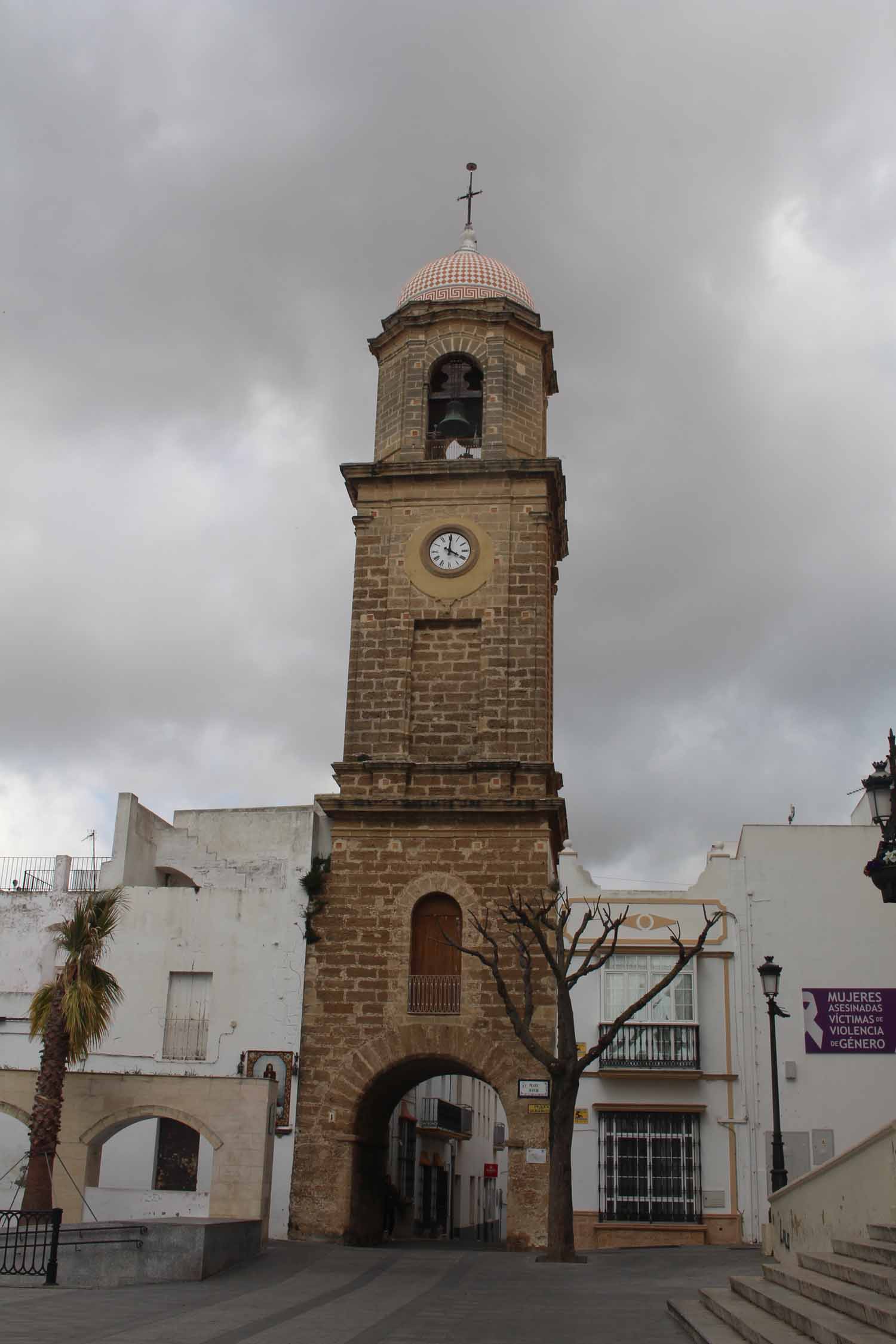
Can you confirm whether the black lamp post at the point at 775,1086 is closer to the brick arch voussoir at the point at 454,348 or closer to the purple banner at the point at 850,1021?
the purple banner at the point at 850,1021

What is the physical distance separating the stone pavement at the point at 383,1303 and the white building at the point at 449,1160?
10.0 m

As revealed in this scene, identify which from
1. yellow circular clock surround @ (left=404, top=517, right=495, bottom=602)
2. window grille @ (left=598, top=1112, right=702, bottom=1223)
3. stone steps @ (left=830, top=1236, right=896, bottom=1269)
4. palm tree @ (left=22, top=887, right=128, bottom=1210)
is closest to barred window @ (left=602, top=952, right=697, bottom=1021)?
window grille @ (left=598, top=1112, right=702, bottom=1223)

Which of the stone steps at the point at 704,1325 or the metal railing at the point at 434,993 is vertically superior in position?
the metal railing at the point at 434,993

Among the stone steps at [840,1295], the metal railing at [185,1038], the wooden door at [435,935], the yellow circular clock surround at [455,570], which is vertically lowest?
the stone steps at [840,1295]

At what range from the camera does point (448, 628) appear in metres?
24.6

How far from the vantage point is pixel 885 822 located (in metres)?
10.2

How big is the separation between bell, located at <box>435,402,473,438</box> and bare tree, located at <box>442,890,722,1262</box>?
356 inches

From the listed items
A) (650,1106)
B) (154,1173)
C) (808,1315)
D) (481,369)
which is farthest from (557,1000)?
(808,1315)

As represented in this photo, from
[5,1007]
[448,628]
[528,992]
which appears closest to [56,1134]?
[5,1007]

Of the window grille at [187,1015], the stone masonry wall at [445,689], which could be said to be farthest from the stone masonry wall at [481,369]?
the window grille at [187,1015]

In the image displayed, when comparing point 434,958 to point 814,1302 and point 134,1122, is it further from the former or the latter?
point 814,1302

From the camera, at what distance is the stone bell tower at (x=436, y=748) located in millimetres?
21953

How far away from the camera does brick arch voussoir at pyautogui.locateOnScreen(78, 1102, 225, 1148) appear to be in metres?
19.0

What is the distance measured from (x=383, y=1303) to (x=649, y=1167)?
1112 centimetres
